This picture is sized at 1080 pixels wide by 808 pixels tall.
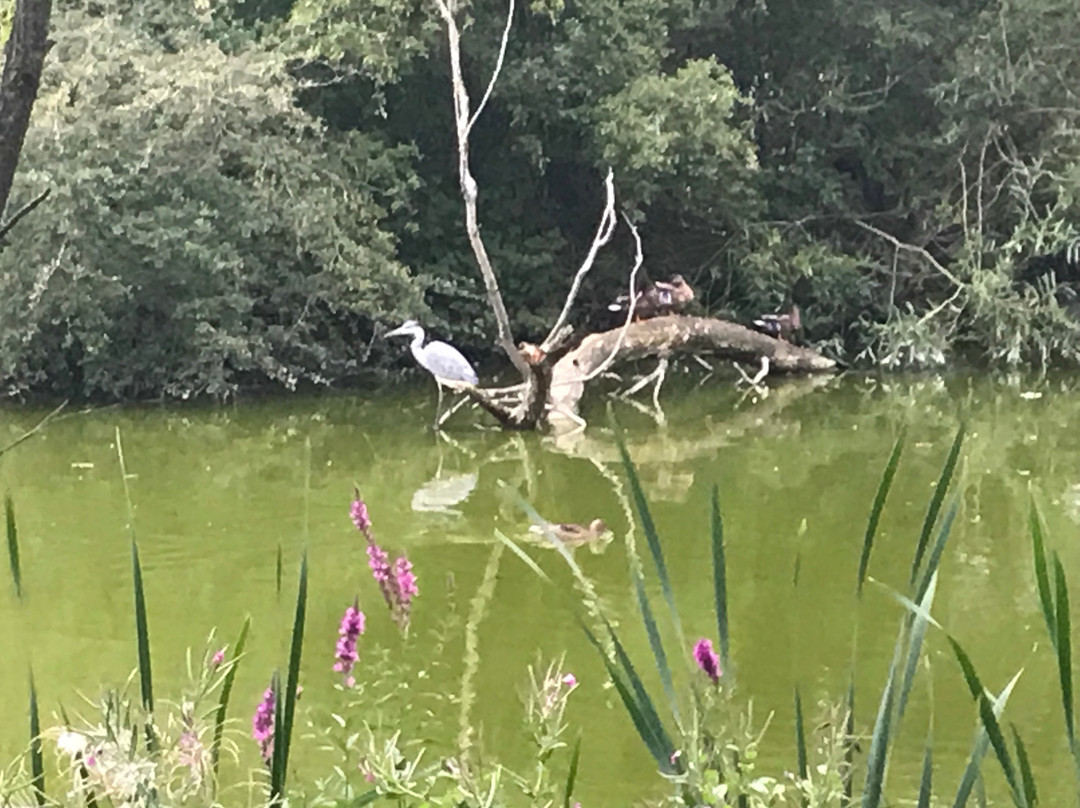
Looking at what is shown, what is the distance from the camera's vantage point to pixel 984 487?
504 cm

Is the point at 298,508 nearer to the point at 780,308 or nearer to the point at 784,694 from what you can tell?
the point at 784,694

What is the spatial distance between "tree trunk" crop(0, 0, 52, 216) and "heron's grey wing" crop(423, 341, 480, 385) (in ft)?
18.1

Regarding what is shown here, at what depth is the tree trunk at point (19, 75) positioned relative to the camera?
1.37 metres

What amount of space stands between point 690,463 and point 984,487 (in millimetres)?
1143

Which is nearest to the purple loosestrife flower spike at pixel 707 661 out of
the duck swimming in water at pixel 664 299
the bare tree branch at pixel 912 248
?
the duck swimming in water at pixel 664 299

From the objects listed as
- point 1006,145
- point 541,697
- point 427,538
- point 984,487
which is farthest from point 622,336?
point 541,697

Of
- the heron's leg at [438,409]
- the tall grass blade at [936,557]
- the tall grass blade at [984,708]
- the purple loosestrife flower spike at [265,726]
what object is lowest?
the heron's leg at [438,409]

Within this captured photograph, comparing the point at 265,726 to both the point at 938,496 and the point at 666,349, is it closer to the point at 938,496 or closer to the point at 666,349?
the point at 938,496

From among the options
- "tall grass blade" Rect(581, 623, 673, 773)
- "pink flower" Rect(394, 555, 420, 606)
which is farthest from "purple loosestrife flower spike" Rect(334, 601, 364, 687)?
"tall grass blade" Rect(581, 623, 673, 773)

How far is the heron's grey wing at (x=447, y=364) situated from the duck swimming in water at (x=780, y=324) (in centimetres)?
255

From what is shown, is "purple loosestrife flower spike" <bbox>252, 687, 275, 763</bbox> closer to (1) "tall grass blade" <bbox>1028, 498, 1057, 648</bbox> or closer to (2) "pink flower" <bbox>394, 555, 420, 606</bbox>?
(2) "pink flower" <bbox>394, 555, 420, 606</bbox>

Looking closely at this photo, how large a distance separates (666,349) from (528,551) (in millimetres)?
3588

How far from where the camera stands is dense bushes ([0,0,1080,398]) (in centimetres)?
748

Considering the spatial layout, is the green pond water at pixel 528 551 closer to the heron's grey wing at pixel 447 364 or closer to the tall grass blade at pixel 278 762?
the tall grass blade at pixel 278 762
